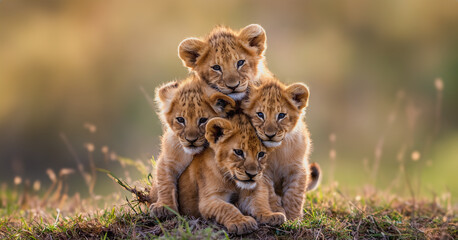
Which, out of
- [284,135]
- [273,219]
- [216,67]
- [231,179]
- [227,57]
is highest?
[227,57]

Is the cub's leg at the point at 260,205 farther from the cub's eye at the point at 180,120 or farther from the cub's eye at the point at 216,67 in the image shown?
the cub's eye at the point at 216,67

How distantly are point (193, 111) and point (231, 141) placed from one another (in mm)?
485

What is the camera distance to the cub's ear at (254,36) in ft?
20.5

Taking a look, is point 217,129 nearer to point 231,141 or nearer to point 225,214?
point 231,141

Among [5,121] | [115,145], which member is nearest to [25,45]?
[5,121]

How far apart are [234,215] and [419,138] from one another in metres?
9.52

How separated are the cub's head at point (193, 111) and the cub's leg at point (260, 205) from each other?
66cm

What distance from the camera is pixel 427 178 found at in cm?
1170

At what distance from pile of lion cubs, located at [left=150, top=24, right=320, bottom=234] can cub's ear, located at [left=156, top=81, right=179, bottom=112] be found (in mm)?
12

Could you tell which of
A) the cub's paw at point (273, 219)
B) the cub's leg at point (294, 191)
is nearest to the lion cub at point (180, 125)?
the cub's paw at point (273, 219)

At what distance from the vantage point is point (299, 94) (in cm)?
565

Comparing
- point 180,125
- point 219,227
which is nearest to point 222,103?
point 180,125

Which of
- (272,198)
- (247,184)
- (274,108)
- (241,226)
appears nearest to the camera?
(241,226)

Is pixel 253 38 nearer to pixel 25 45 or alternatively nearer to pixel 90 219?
pixel 90 219
